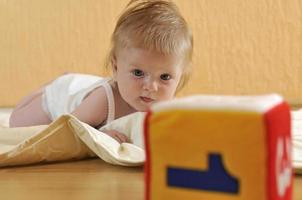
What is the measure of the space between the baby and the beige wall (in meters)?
0.64

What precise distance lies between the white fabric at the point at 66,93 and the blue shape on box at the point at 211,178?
84cm

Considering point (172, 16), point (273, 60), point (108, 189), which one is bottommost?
point (273, 60)

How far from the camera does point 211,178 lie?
1.73ft

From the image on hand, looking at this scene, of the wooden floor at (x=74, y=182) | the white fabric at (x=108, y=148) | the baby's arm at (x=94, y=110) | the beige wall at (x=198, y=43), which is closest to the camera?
the wooden floor at (x=74, y=182)

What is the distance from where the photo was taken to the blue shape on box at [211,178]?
52 centimetres

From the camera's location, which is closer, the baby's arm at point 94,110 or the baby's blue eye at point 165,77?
the baby's blue eye at point 165,77

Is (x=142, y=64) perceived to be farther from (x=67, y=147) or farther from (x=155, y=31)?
(x=67, y=147)

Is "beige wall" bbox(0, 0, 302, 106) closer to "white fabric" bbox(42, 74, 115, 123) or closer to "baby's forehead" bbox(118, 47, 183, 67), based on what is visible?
"white fabric" bbox(42, 74, 115, 123)

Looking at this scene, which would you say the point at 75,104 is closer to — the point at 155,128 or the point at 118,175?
the point at 118,175

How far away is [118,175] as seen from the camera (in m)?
0.94

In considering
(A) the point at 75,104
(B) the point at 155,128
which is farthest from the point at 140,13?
(B) the point at 155,128

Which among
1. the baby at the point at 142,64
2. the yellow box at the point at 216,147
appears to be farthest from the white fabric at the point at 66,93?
the yellow box at the point at 216,147

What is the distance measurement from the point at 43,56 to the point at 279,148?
1620mm

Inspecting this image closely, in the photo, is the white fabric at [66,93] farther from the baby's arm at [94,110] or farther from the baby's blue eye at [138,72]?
the baby's blue eye at [138,72]
